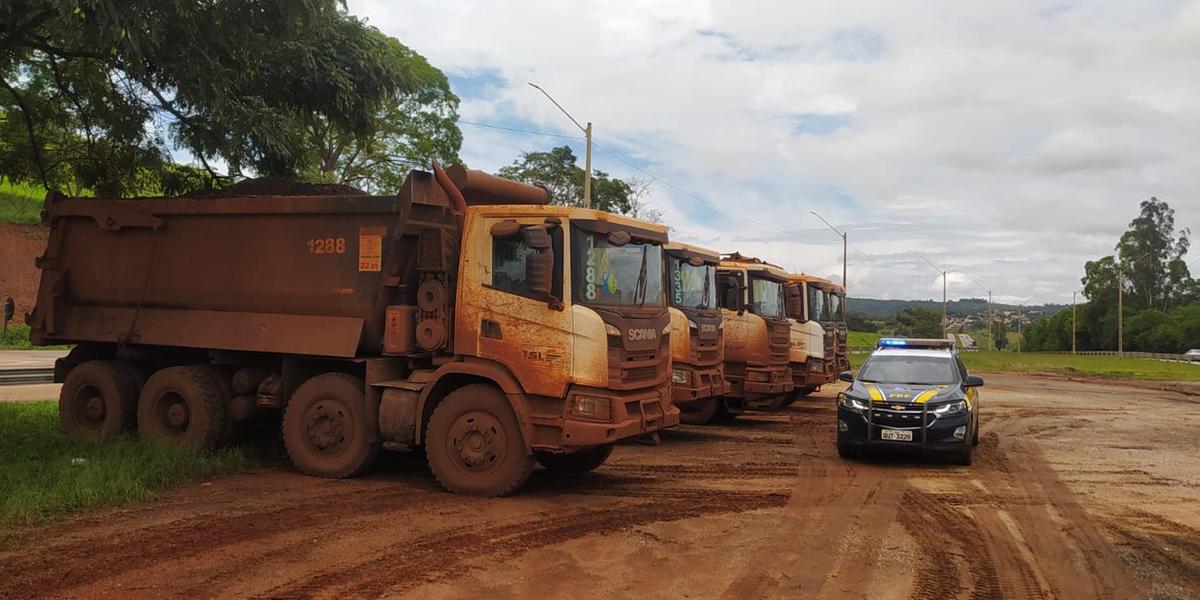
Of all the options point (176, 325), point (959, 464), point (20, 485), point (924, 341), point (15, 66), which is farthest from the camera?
point (924, 341)

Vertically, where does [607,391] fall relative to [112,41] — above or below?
below

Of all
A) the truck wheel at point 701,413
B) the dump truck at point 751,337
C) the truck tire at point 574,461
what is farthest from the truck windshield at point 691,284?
the truck tire at point 574,461

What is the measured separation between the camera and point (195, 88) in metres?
9.45

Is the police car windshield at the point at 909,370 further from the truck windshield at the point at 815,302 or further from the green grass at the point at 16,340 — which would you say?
the green grass at the point at 16,340

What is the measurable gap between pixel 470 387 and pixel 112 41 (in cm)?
482

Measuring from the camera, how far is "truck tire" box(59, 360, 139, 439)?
10172 millimetres

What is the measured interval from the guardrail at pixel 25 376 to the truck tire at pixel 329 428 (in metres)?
12.7

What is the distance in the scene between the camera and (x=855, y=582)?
578 cm

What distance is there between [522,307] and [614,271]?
3.47 feet

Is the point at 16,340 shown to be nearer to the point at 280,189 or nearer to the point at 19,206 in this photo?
the point at 19,206

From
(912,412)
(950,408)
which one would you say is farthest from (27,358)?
(950,408)

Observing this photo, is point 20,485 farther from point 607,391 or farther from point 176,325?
point 607,391

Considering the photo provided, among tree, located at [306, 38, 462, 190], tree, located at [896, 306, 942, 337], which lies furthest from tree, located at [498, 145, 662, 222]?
tree, located at [896, 306, 942, 337]

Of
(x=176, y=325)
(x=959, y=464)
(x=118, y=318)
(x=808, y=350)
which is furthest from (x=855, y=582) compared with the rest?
(x=808, y=350)
